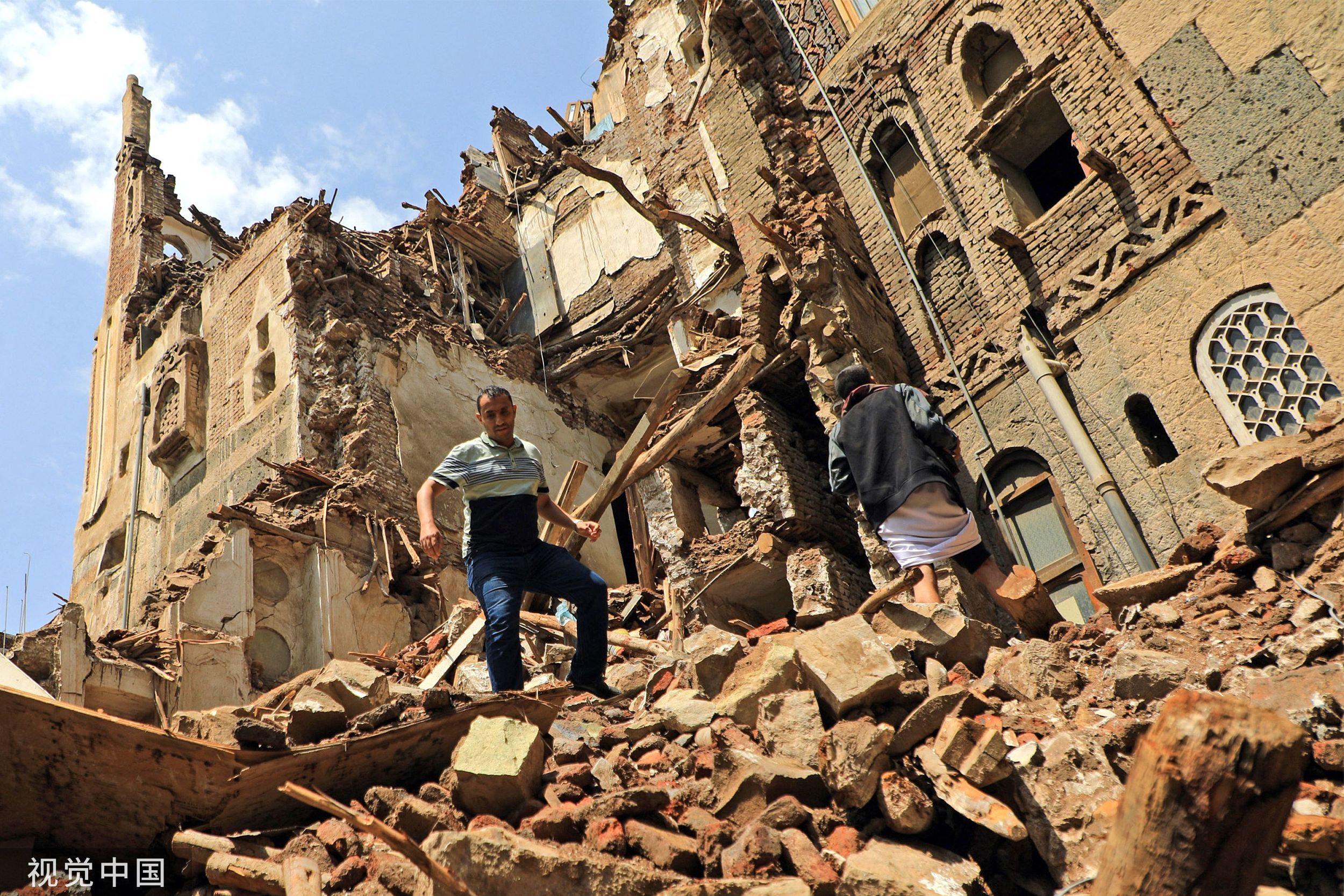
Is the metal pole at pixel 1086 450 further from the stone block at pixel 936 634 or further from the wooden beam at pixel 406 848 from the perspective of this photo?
the wooden beam at pixel 406 848

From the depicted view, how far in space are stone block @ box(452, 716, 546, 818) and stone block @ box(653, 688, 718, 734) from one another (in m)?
0.75

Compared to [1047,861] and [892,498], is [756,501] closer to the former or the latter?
[892,498]

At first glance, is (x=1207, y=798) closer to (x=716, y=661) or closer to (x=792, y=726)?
(x=792, y=726)

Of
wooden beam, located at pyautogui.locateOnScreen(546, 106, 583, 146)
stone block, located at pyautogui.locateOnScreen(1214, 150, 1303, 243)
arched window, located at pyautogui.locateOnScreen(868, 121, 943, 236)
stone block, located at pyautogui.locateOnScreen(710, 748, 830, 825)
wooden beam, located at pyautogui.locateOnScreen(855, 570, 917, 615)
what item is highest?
wooden beam, located at pyautogui.locateOnScreen(546, 106, 583, 146)

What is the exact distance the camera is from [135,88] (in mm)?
22578

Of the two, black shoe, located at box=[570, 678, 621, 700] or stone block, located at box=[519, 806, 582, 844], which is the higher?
black shoe, located at box=[570, 678, 621, 700]

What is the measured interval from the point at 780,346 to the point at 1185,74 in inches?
200

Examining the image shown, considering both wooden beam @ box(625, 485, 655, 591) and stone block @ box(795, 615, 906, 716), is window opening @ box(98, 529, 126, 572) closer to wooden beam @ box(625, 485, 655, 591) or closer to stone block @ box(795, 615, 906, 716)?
wooden beam @ box(625, 485, 655, 591)

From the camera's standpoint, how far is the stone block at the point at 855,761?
3365 mm

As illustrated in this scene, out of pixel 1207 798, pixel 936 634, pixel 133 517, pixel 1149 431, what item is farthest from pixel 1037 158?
pixel 133 517

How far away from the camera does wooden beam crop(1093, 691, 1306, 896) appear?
73.6 inches

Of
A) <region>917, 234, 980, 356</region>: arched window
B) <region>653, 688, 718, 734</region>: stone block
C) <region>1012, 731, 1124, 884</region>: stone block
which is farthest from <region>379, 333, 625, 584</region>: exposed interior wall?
<region>1012, 731, 1124, 884</region>: stone block

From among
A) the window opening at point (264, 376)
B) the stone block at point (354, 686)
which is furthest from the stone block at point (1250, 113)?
the window opening at point (264, 376)

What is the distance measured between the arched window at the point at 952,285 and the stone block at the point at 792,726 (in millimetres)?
7734
